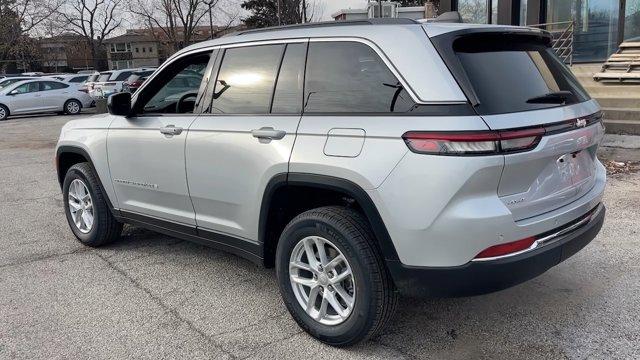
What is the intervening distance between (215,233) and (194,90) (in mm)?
1143

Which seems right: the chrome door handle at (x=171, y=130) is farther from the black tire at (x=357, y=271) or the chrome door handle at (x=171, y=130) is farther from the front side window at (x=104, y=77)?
the front side window at (x=104, y=77)

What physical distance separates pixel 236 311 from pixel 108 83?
2141 cm

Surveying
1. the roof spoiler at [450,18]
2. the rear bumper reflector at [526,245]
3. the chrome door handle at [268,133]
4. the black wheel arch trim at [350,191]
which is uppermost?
the roof spoiler at [450,18]


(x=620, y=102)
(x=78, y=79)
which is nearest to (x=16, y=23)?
(x=78, y=79)

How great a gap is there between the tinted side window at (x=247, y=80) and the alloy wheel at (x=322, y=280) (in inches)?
36.6

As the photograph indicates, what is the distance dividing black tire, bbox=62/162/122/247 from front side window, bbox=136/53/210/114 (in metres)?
0.96

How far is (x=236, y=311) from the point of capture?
3740 millimetres

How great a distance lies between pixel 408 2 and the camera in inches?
1556

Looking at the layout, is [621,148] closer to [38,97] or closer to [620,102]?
[620,102]

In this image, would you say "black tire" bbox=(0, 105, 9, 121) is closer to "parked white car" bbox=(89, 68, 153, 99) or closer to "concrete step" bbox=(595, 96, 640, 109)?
"parked white car" bbox=(89, 68, 153, 99)

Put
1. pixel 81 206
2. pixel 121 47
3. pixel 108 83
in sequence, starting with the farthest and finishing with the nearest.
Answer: pixel 121 47
pixel 108 83
pixel 81 206

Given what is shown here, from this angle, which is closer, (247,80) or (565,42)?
(247,80)

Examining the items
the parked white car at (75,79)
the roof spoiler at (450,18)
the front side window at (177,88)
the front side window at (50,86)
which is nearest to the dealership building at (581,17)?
the front side window at (177,88)

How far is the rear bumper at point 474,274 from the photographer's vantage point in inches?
107
